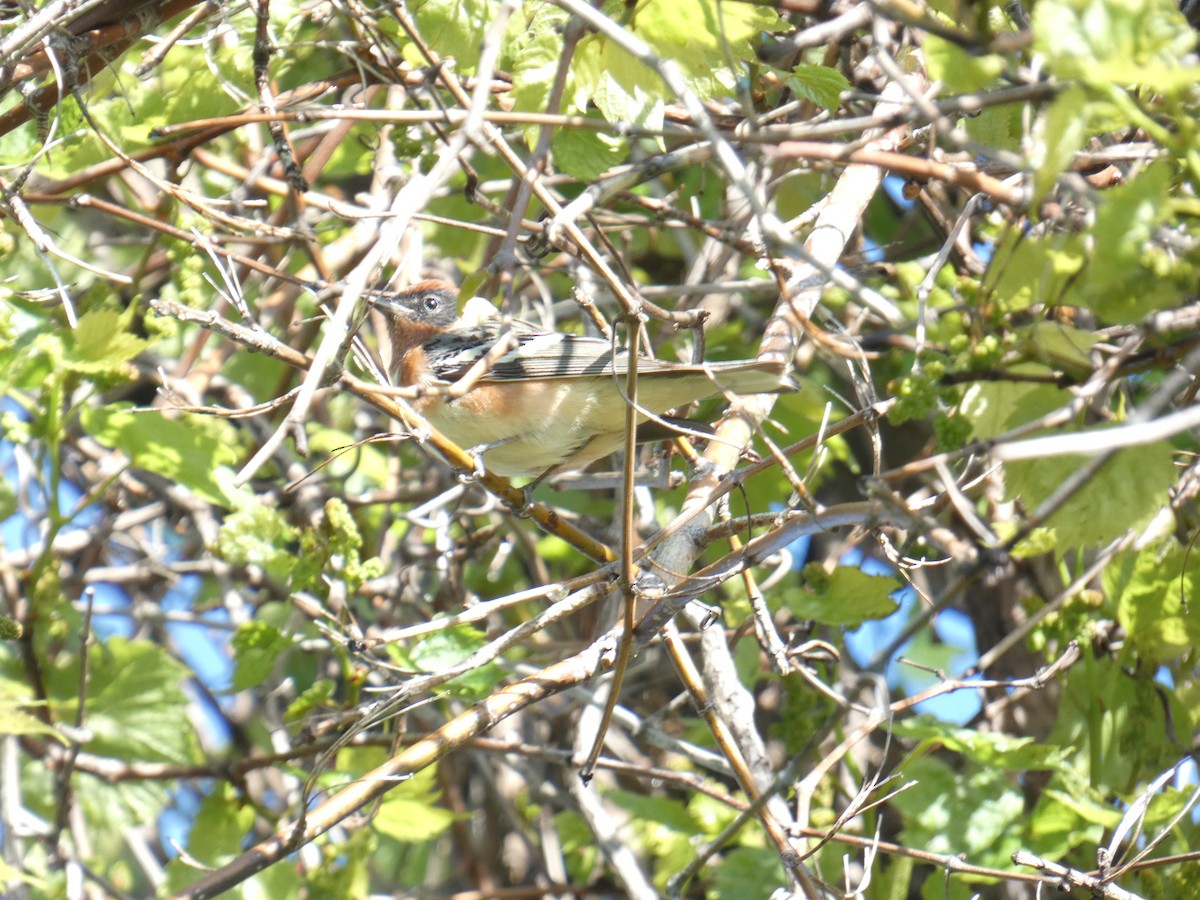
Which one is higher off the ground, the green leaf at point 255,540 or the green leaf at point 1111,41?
the green leaf at point 1111,41

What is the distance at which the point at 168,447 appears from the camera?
3531mm

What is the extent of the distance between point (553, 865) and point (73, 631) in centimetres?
218

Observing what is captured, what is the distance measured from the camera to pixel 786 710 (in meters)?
3.69

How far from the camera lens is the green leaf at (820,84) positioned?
2871 millimetres

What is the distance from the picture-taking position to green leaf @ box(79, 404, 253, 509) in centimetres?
350

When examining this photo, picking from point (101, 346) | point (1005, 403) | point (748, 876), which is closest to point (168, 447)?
point (101, 346)

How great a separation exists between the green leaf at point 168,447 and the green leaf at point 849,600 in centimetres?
180

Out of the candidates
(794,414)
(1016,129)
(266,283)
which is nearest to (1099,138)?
(1016,129)

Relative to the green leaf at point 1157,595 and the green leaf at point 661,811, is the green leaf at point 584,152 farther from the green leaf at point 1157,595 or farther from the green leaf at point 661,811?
the green leaf at point 661,811

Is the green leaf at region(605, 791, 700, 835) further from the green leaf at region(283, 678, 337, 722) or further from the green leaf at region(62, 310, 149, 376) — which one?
the green leaf at region(62, 310, 149, 376)

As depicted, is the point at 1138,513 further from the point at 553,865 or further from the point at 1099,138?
the point at 553,865

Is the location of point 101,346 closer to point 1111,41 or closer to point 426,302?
point 426,302

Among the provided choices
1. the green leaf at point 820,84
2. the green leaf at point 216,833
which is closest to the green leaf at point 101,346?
the green leaf at point 216,833

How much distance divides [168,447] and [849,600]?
2.14m
